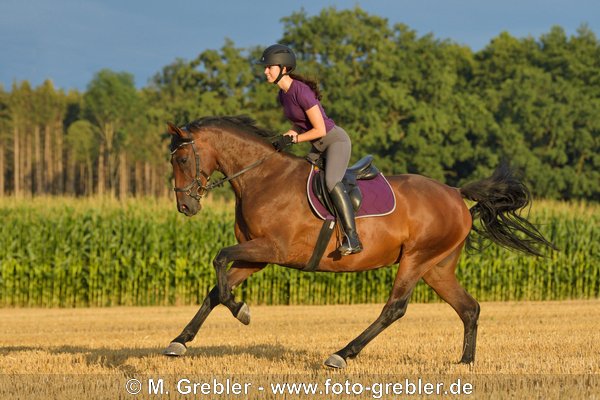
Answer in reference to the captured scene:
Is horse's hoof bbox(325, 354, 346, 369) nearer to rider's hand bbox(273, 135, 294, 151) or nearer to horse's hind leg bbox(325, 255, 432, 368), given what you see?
horse's hind leg bbox(325, 255, 432, 368)

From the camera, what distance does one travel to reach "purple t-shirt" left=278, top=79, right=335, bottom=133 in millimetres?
8289

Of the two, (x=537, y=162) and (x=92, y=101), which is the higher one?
(x=92, y=101)

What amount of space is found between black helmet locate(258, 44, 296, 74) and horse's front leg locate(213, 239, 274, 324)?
1.76m

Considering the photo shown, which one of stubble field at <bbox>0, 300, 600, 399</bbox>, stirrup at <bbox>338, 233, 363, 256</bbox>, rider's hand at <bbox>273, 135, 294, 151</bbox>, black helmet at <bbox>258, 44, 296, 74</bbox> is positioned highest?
black helmet at <bbox>258, 44, 296, 74</bbox>

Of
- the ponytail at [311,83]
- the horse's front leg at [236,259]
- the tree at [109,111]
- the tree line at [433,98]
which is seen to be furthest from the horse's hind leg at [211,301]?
the tree at [109,111]

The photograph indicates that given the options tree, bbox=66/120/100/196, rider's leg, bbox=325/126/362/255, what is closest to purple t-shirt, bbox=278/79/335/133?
rider's leg, bbox=325/126/362/255

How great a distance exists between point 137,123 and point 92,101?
1116 cm

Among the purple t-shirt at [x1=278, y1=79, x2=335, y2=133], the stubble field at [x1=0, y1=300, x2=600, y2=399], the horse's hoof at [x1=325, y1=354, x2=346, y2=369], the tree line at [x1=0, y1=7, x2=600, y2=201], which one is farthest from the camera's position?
the tree line at [x1=0, y1=7, x2=600, y2=201]

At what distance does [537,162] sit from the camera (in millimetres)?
54250

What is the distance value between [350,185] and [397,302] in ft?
4.26

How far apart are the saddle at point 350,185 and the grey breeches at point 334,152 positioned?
106 mm

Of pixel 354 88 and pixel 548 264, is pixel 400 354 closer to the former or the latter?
pixel 548 264

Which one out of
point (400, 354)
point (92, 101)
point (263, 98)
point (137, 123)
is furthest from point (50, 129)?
point (400, 354)

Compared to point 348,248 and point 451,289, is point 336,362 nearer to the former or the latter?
point 348,248
